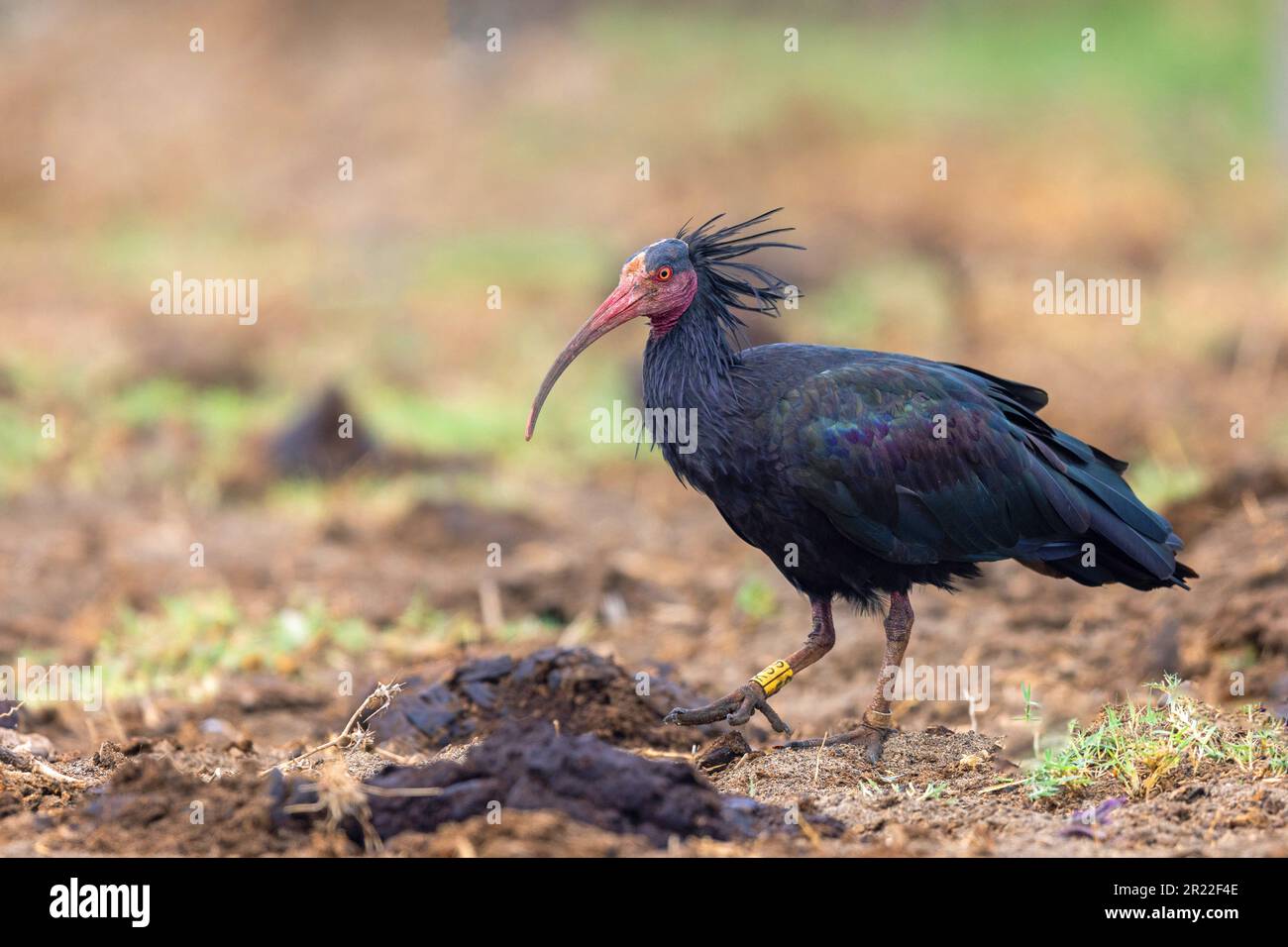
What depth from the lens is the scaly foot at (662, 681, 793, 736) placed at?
6.09 m

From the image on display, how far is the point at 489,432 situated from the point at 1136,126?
13.1m

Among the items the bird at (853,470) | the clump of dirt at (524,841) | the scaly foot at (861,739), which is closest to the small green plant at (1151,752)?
the scaly foot at (861,739)

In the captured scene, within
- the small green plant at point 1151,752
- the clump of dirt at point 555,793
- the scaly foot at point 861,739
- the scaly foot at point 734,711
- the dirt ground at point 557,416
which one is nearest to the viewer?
the clump of dirt at point 555,793

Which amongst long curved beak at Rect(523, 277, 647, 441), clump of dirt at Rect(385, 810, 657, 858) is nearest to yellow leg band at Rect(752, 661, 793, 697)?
long curved beak at Rect(523, 277, 647, 441)

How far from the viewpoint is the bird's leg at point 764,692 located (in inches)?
240

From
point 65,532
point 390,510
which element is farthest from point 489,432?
point 65,532

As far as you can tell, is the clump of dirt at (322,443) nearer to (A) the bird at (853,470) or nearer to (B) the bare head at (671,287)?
(B) the bare head at (671,287)

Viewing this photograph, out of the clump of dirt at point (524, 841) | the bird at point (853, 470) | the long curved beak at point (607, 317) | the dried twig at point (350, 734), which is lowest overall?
the clump of dirt at point (524, 841)

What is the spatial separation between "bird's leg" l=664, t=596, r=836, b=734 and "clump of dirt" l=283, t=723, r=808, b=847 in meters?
1.33

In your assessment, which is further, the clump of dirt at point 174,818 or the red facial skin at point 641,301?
the red facial skin at point 641,301

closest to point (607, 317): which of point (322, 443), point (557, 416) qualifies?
point (322, 443)

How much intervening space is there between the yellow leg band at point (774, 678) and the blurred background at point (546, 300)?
1207mm

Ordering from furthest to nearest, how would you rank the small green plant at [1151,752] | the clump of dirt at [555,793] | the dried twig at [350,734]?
1. the dried twig at [350,734]
2. the small green plant at [1151,752]
3. the clump of dirt at [555,793]

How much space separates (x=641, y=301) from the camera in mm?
6277
